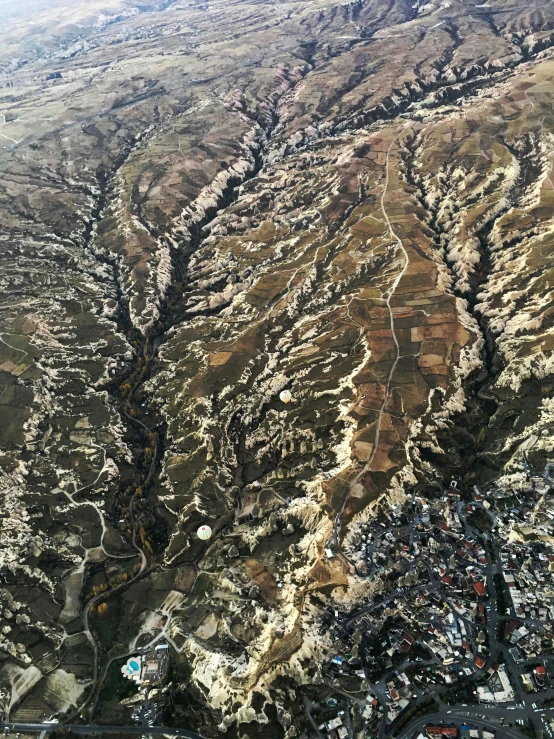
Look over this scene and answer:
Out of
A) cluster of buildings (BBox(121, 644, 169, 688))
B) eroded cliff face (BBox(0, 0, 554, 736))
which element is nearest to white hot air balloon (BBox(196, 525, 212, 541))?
eroded cliff face (BBox(0, 0, 554, 736))

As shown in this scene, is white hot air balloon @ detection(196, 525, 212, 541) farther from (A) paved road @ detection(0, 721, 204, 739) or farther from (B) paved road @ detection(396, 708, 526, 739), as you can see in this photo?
(B) paved road @ detection(396, 708, 526, 739)

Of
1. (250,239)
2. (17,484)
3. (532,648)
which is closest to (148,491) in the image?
(17,484)

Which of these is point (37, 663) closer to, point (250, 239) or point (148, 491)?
point (148, 491)

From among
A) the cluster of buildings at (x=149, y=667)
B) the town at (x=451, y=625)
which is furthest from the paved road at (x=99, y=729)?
the town at (x=451, y=625)

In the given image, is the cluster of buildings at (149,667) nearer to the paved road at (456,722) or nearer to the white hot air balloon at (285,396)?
the paved road at (456,722)

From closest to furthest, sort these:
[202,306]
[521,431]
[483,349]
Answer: [521,431]
[483,349]
[202,306]

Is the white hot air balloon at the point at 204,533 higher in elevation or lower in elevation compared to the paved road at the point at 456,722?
higher

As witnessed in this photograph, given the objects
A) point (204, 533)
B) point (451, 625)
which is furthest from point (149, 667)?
point (451, 625)
